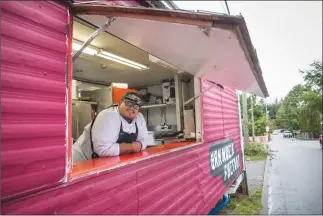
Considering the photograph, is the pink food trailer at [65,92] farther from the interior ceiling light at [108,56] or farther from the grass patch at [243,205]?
the grass patch at [243,205]

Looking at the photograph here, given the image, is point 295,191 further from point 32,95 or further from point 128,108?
point 32,95

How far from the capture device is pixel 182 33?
2207 mm

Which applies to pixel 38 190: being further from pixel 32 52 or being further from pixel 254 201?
pixel 254 201

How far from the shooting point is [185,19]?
1.89m

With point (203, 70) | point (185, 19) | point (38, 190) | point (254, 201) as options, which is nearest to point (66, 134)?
point (38, 190)

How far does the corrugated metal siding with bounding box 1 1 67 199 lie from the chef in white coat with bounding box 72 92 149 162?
1.12m

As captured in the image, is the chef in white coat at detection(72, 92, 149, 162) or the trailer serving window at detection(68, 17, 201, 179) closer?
the chef in white coat at detection(72, 92, 149, 162)

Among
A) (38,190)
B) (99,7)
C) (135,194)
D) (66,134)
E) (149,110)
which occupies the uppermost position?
(99,7)

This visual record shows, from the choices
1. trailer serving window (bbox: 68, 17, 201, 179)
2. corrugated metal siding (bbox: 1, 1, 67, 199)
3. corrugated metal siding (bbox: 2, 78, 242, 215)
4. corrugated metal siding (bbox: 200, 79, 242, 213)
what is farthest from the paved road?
corrugated metal siding (bbox: 1, 1, 67, 199)

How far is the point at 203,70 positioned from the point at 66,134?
2.63m

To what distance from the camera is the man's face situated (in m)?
3.21

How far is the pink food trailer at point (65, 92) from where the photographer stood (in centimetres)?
142

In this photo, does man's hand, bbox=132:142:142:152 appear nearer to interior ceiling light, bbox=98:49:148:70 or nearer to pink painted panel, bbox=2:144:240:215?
pink painted panel, bbox=2:144:240:215

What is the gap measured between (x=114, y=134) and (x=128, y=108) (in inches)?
17.9
